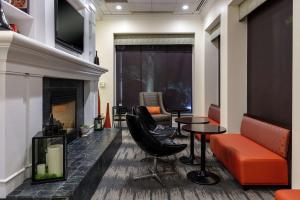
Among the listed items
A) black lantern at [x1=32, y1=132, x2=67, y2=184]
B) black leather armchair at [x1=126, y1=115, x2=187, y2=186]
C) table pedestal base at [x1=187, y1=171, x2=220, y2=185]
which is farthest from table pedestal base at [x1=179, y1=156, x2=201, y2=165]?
black lantern at [x1=32, y1=132, x2=67, y2=184]

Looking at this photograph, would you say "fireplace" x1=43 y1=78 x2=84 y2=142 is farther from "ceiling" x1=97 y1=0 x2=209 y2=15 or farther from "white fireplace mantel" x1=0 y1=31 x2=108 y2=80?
"ceiling" x1=97 y1=0 x2=209 y2=15

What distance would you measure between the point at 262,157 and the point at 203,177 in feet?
2.54

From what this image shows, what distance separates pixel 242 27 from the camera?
4.19m

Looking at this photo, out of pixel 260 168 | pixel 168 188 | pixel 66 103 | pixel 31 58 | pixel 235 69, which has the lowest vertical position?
pixel 168 188

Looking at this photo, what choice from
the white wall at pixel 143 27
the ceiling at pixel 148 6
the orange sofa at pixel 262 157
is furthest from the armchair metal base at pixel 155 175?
the ceiling at pixel 148 6

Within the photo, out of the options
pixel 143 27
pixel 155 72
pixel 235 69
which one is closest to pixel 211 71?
pixel 155 72

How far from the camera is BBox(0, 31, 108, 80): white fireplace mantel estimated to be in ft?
5.79

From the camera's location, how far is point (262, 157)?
2732 mm

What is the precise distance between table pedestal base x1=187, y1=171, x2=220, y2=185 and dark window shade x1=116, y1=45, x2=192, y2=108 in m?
3.84

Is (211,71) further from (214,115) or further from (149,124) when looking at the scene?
(149,124)

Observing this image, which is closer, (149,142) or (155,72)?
(149,142)

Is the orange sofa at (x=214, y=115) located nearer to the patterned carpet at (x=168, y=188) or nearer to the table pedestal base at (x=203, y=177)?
the patterned carpet at (x=168, y=188)

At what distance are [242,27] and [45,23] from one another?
10.6 ft

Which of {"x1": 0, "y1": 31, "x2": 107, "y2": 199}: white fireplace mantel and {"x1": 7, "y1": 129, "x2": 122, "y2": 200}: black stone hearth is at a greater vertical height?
{"x1": 0, "y1": 31, "x2": 107, "y2": 199}: white fireplace mantel
